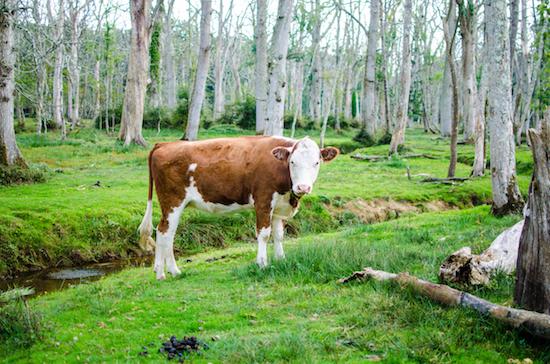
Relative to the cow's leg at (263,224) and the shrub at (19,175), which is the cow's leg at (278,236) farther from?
the shrub at (19,175)

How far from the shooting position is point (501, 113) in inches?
425

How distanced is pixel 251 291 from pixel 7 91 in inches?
442

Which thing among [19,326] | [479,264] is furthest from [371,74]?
[19,326]

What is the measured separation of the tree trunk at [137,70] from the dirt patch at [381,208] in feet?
44.0

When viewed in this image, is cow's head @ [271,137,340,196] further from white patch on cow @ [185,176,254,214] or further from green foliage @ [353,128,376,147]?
green foliage @ [353,128,376,147]

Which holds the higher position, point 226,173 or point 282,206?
point 226,173

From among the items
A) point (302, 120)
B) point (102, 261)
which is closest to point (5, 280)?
point (102, 261)

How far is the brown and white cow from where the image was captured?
8078 millimetres

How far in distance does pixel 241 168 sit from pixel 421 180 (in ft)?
33.6

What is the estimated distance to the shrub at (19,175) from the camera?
1468 cm

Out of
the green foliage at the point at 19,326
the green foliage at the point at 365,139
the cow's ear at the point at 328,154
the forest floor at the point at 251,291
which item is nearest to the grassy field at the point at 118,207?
the forest floor at the point at 251,291

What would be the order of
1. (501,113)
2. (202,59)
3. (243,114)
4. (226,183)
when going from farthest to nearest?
1. (243,114)
2. (202,59)
3. (501,113)
4. (226,183)

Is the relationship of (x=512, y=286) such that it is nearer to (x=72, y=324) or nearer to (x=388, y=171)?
(x=72, y=324)

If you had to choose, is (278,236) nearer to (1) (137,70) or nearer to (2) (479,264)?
(2) (479,264)
